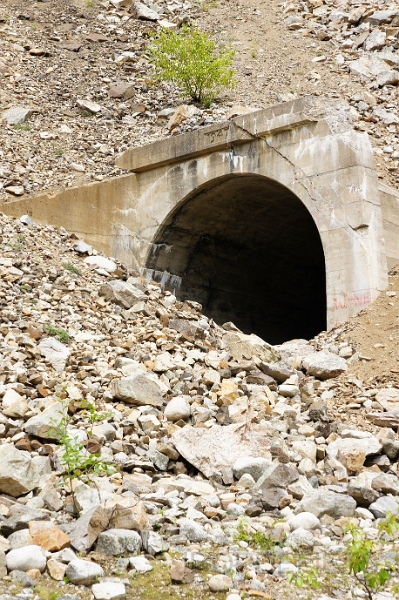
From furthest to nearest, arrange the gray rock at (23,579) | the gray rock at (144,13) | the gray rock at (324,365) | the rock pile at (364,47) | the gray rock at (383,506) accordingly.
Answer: the gray rock at (144,13) → the rock pile at (364,47) → the gray rock at (324,365) → the gray rock at (383,506) → the gray rock at (23,579)

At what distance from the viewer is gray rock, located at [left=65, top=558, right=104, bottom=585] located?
4.17 meters

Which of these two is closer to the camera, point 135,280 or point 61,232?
point 135,280

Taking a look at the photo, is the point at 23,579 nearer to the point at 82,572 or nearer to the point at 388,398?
the point at 82,572

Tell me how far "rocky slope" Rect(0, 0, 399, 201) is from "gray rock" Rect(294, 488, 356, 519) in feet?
23.5

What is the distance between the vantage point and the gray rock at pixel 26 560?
4.23 metres

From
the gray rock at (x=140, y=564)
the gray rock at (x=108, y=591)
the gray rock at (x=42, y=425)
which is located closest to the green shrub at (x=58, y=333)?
the gray rock at (x=42, y=425)

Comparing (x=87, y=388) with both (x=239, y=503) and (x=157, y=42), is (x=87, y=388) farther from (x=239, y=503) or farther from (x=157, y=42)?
(x=157, y=42)

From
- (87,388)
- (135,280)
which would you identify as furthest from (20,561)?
(135,280)

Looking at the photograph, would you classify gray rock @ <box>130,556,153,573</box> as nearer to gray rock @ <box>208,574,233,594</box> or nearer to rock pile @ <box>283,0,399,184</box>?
gray rock @ <box>208,574,233,594</box>

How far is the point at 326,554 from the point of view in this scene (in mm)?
4770

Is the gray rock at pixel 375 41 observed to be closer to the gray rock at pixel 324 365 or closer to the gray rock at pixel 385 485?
the gray rock at pixel 324 365

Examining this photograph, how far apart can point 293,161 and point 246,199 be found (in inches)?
71.3

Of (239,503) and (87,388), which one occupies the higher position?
(87,388)

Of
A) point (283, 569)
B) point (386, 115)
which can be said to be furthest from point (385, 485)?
point (386, 115)
